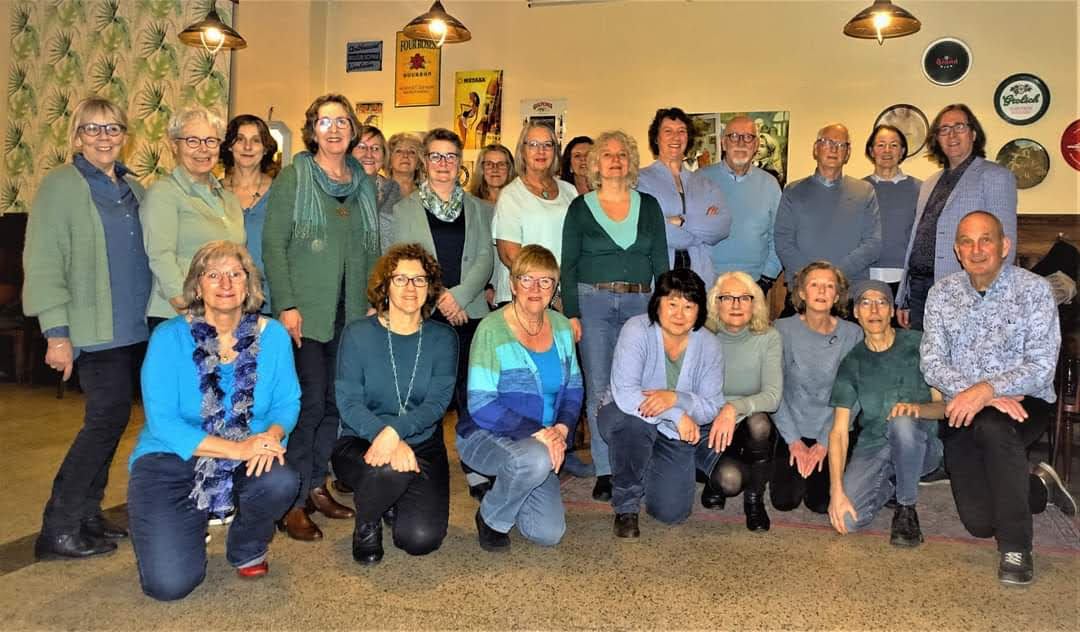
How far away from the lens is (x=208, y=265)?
254 centimetres

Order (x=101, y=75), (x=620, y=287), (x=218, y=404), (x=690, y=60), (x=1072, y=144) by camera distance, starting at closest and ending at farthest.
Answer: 1. (x=218, y=404)
2. (x=620, y=287)
3. (x=1072, y=144)
4. (x=690, y=60)
5. (x=101, y=75)

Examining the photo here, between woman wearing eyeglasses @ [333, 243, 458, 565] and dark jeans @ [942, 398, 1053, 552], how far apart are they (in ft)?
5.80

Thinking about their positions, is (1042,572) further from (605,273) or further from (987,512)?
(605,273)

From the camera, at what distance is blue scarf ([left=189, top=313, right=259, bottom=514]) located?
2.52m

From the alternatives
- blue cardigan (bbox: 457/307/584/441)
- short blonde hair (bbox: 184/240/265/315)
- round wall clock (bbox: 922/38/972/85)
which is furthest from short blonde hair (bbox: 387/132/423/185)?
round wall clock (bbox: 922/38/972/85)

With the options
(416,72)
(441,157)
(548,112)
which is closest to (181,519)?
(441,157)

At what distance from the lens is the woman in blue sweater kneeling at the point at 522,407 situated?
2902 mm

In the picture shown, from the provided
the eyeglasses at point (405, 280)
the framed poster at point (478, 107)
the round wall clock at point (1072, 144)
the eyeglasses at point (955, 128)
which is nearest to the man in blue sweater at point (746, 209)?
the eyeglasses at point (955, 128)

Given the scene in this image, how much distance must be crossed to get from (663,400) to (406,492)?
0.95m

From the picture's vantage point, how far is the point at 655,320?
125 inches

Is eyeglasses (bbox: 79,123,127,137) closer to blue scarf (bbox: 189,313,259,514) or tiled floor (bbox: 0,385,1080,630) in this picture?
blue scarf (bbox: 189,313,259,514)

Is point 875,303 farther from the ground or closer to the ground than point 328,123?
closer to the ground

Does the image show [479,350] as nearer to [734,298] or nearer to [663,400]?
[663,400]

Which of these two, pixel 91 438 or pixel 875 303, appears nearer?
pixel 91 438
